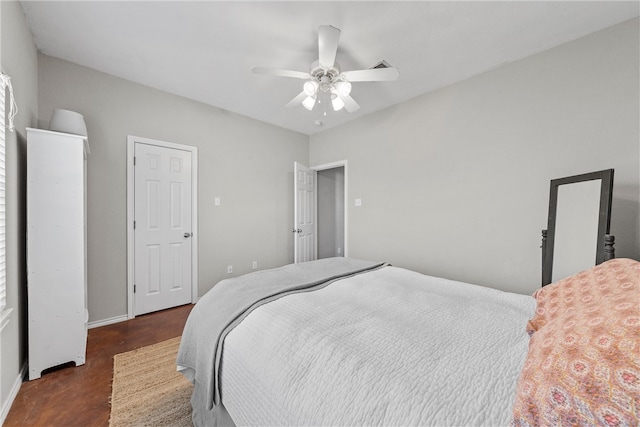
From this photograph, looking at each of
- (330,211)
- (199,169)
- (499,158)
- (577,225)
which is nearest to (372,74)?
(499,158)

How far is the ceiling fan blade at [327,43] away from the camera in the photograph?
5.88ft

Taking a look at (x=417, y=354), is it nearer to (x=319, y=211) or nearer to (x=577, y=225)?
(x=577, y=225)

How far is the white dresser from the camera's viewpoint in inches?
72.1

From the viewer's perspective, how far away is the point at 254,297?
1.39 metres

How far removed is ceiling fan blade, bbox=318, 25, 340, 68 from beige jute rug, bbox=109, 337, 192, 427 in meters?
2.58

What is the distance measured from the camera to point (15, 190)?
1.73m

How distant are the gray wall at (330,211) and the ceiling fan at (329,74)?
298 cm

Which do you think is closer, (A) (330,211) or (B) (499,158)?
(B) (499,158)

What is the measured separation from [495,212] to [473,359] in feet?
7.03

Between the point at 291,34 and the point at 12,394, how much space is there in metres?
3.10

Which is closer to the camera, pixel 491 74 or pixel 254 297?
pixel 254 297

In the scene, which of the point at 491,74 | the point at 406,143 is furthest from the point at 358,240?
the point at 491,74

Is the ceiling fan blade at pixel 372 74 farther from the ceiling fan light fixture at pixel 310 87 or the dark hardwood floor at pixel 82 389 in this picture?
the dark hardwood floor at pixel 82 389

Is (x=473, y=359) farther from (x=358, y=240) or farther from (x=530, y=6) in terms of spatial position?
(x=358, y=240)
